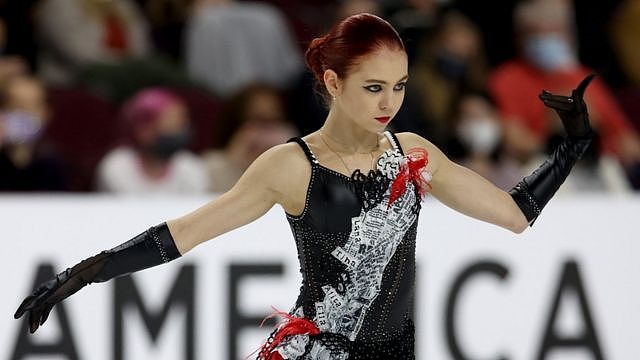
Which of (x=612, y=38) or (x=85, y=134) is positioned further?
(x=612, y=38)

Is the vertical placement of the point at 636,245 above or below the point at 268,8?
below

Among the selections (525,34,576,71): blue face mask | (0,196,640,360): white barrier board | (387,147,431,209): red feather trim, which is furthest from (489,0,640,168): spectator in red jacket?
(387,147,431,209): red feather trim

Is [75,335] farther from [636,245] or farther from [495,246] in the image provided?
[636,245]

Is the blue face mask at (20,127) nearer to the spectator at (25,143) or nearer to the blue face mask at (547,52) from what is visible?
the spectator at (25,143)

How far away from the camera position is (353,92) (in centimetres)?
319

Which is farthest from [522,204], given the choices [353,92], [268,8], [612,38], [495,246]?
[612,38]

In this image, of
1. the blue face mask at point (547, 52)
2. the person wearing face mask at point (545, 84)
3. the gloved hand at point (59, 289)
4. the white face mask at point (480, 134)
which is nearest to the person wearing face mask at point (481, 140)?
the white face mask at point (480, 134)

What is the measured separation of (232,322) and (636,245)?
1649 millimetres

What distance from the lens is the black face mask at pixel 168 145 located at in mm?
6098

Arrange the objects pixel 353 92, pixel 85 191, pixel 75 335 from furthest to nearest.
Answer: pixel 85 191
pixel 75 335
pixel 353 92

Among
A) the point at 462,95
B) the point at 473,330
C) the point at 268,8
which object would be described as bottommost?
the point at 473,330

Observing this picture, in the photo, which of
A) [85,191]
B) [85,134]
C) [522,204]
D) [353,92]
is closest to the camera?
[353,92]

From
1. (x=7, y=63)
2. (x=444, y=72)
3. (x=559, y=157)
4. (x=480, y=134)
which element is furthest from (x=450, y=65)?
(x=559, y=157)

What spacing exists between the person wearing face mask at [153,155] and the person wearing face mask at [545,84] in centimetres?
175
